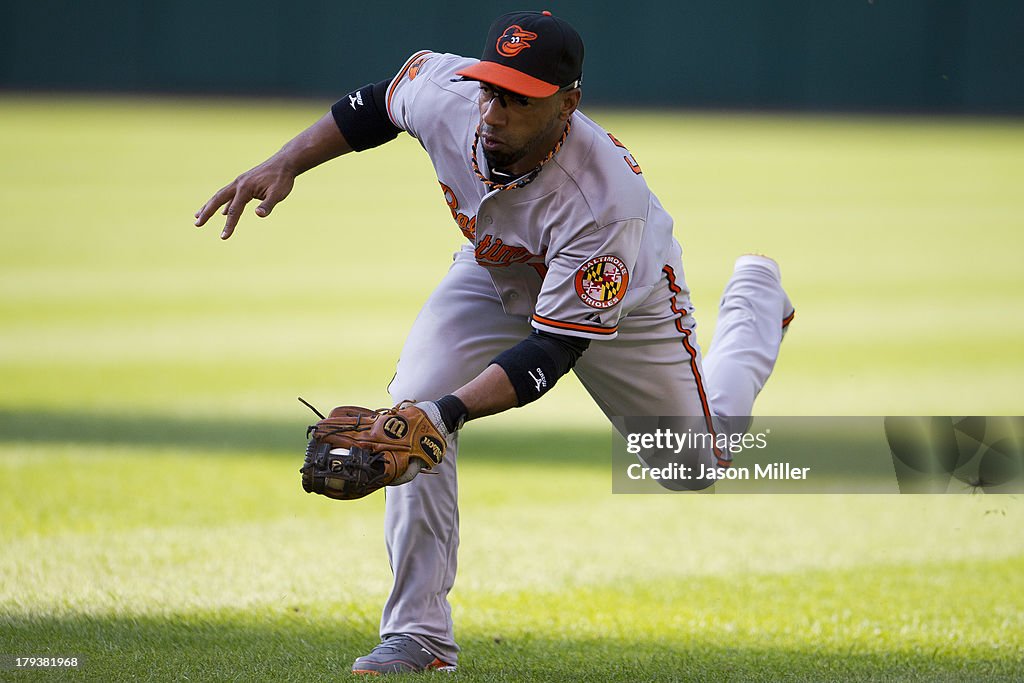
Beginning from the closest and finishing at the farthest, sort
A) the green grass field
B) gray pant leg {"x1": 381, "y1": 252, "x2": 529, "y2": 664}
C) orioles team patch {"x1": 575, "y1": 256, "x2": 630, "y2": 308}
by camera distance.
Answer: orioles team patch {"x1": 575, "y1": 256, "x2": 630, "y2": 308} < gray pant leg {"x1": 381, "y1": 252, "x2": 529, "y2": 664} < the green grass field

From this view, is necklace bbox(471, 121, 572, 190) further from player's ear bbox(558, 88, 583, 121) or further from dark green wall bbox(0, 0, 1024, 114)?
dark green wall bbox(0, 0, 1024, 114)

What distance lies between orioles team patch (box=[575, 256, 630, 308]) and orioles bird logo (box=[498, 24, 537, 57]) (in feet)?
1.92

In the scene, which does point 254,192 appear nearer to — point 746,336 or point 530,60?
point 530,60

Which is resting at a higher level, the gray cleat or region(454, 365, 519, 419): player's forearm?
region(454, 365, 519, 419): player's forearm

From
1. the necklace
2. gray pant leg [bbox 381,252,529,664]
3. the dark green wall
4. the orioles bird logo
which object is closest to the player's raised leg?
gray pant leg [bbox 381,252,529,664]

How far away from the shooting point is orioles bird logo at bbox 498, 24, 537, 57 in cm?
329

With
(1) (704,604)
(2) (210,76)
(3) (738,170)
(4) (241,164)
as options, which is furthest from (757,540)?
(2) (210,76)

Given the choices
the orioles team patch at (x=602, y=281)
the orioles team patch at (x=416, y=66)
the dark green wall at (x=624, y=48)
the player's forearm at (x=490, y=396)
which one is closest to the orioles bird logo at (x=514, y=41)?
the orioles team patch at (x=602, y=281)

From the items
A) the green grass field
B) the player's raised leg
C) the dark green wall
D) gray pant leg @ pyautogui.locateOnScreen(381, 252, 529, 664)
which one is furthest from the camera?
the dark green wall

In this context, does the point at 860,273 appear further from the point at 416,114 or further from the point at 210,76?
the point at 210,76

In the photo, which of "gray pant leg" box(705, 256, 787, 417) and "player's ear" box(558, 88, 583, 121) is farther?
"gray pant leg" box(705, 256, 787, 417)

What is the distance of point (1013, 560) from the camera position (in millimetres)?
4859

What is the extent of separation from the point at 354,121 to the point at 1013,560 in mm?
2986

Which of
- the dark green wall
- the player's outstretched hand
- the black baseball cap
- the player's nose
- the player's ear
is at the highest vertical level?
the dark green wall
